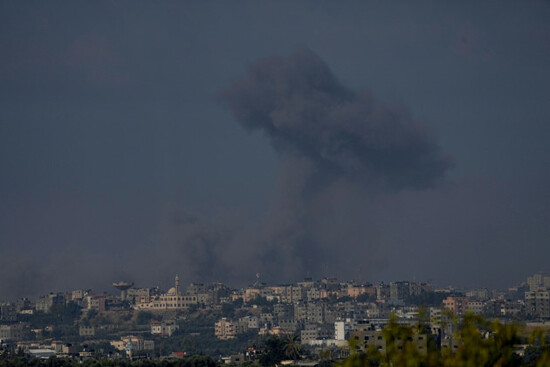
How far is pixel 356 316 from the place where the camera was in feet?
501

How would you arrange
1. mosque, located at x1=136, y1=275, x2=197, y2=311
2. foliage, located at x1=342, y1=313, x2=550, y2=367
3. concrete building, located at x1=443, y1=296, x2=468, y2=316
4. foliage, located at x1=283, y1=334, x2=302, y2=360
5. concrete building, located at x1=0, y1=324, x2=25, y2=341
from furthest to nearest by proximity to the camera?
mosque, located at x1=136, y1=275, x2=197, y2=311, concrete building, located at x1=443, y1=296, x2=468, y2=316, concrete building, located at x1=0, y1=324, x2=25, y2=341, foliage, located at x1=283, y1=334, x2=302, y2=360, foliage, located at x1=342, y1=313, x2=550, y2=367

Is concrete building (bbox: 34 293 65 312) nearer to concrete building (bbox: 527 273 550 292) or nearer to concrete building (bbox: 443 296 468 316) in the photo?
concrete building (bbox: 443 296 468 316)

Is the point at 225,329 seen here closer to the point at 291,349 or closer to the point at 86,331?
the point at 86,331

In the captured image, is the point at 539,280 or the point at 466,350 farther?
the point at 539,280

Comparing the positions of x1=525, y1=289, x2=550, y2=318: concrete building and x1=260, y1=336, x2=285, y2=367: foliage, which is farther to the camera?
x1=525, y1=289, x2=550, y2=318: concrete building

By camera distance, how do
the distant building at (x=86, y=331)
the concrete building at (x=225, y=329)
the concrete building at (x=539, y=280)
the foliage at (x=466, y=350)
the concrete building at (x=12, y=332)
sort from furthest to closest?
1. the concrete building at (x=539, y=280)
2. the distant building at (x=86, y=331)
3. the concrete building at (x=12, y=332)
4. the concrete building at (x=225, y=329)
5. the foliage at (x=466, y=350)

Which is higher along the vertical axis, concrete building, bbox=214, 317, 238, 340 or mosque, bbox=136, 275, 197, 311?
mosque, bbox=136, 275, 197, 311

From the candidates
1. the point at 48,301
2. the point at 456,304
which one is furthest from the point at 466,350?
the point at 48,301

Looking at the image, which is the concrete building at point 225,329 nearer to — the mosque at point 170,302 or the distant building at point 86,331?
the distant building at point 86,331

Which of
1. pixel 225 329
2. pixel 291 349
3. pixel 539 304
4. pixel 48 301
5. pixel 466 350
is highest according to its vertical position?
pixel 48 301

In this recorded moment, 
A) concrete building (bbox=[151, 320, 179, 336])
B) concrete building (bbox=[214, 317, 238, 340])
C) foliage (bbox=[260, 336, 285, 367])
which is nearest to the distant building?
concrete building (bbox=[151, 320, 179, 336])

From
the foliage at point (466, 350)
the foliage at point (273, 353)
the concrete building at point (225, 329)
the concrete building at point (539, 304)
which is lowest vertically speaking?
the foliage at point (466, 350)

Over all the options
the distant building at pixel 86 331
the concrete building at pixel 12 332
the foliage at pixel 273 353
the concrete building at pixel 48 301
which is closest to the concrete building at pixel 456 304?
the distant building at pixel 86 331

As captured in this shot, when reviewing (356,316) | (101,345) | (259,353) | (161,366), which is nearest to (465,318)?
(161,366)
